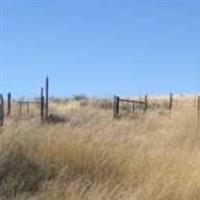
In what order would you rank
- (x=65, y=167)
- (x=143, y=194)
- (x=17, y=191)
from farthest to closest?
(x=65, y=167) < (x=17, y=191) < (x=143, y=194)

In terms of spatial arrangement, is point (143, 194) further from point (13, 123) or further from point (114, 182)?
point (13, 123)

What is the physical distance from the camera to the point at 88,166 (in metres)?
9.74

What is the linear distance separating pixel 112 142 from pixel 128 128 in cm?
418

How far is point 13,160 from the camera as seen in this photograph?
31.2ft

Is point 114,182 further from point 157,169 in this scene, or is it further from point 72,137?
point 72,137

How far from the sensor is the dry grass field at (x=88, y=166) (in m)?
8.38

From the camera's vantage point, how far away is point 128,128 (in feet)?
49.5

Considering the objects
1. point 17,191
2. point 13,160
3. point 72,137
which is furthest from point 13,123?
point 17,191

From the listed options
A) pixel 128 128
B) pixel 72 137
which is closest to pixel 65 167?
pixel 72 137

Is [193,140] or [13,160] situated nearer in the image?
[13,160]

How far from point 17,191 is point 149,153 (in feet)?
7.77

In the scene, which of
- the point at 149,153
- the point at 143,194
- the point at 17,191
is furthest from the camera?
the point at 149,153

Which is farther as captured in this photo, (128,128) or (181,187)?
(128,128)

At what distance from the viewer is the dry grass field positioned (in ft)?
27.5
